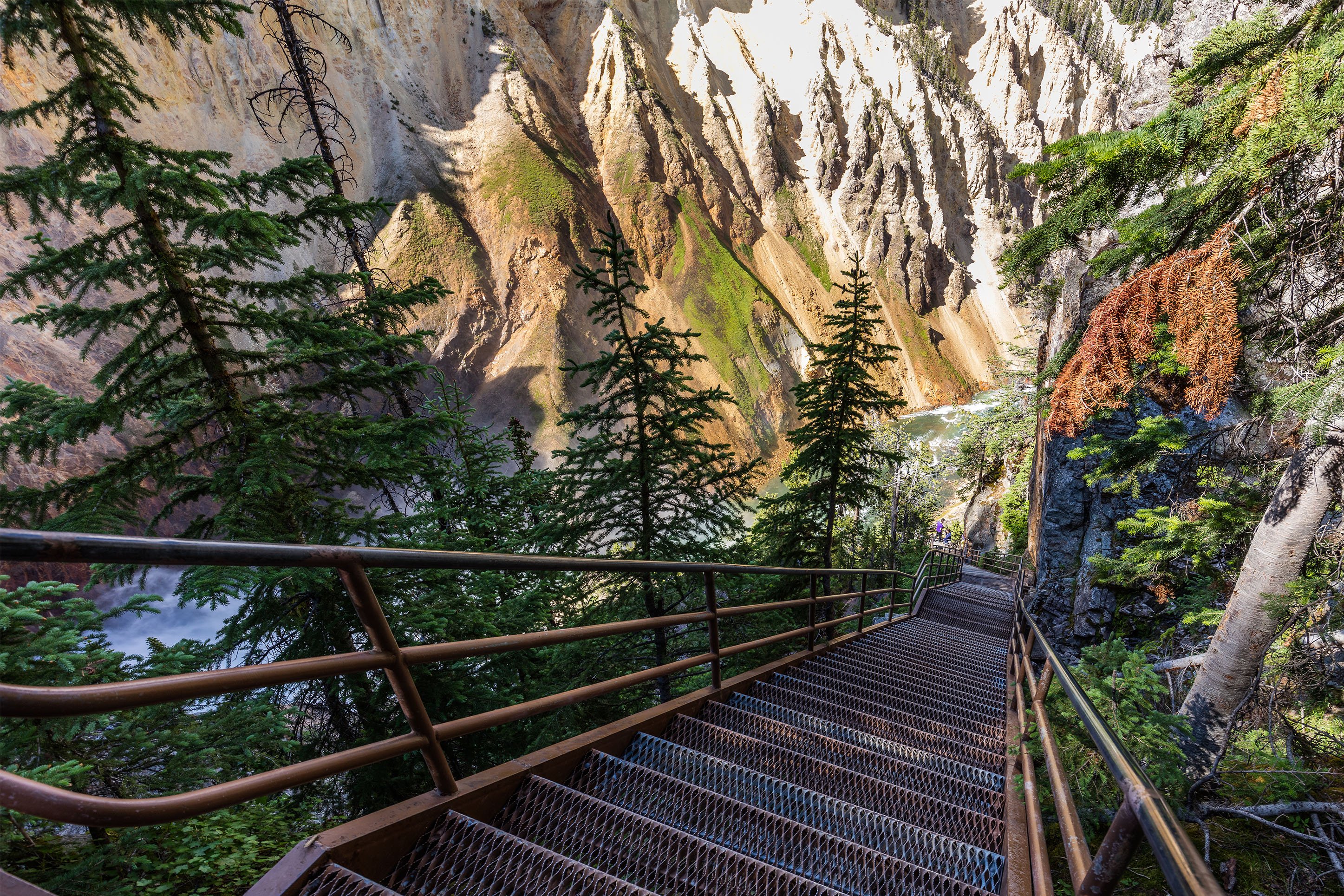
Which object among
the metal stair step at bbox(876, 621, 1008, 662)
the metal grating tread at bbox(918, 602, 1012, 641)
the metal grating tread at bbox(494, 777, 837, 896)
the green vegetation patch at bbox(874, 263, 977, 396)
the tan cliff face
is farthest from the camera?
the green vegetation patch at bbox(874, 263, 977, 396)

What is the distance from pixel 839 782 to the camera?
8.89ft

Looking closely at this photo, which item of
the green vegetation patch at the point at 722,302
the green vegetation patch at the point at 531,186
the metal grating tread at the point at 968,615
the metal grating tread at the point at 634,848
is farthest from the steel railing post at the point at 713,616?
the green vegetation patch at the point at 531,186

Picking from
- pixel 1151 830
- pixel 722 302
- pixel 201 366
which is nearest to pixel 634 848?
pixel 1151 830

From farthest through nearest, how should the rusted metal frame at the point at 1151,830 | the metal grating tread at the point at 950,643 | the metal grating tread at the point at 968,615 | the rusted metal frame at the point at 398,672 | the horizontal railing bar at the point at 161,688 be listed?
1. the metal grating tread at the point at 968,615
2. the metal grating tread at the point at 950,643
3. the rusted metal frame at the point at 398,672
4. the horizontal railing bar at the point at 161,688
5. the rusted metal frame at the point at 1151,830

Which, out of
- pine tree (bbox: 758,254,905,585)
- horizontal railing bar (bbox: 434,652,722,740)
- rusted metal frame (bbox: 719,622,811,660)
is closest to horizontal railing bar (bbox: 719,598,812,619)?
rusted metal frame (bbox: 719,622,811,660)

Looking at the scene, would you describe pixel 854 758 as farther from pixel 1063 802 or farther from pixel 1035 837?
pixel 1063 802

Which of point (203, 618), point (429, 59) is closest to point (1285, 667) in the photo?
point (203, 618)

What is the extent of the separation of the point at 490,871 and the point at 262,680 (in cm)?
89

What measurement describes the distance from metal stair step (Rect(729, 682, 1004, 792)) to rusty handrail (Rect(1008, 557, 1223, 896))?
0.89m

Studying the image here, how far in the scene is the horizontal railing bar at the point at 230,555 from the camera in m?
0.99

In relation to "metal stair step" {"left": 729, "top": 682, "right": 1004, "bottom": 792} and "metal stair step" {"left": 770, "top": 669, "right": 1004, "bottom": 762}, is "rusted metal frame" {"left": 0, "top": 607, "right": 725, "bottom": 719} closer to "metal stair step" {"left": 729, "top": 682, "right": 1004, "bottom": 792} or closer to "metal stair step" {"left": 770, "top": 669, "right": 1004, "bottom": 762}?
"metal stair step" {"left": 729, "top": 682, "right": 1004, "bottom": 792}

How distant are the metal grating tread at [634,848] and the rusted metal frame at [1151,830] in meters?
0.96

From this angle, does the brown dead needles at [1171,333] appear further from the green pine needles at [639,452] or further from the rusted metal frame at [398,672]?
the rusted metal frame at [398,672]

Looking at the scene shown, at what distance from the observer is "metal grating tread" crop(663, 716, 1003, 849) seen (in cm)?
239
